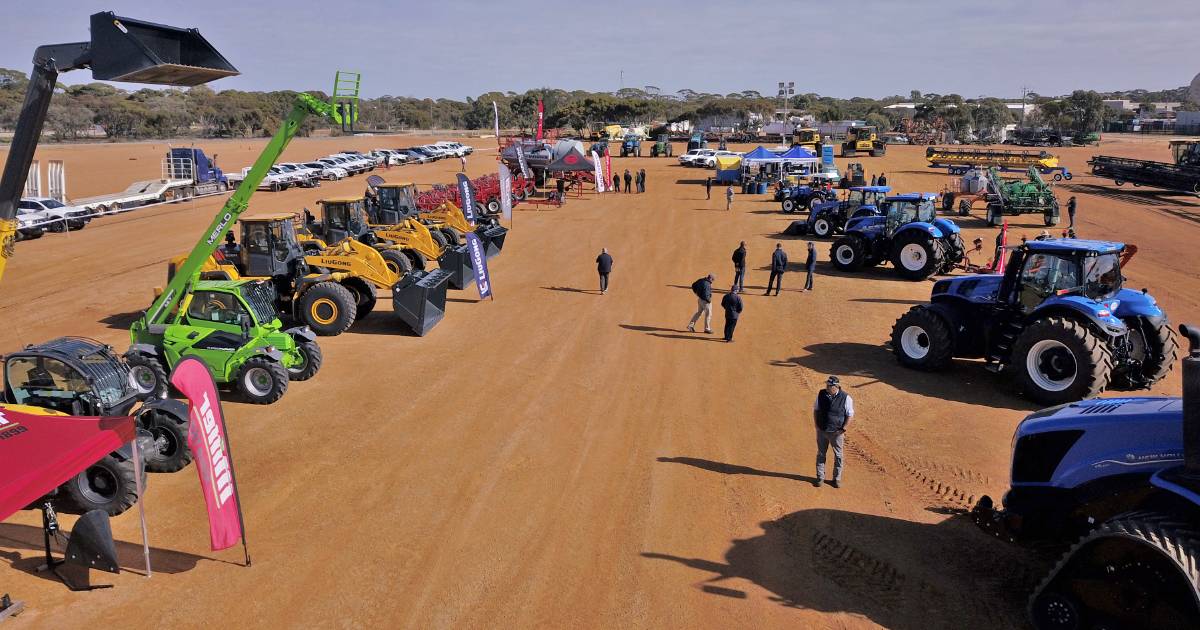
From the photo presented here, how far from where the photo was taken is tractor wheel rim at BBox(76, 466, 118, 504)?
7820mm

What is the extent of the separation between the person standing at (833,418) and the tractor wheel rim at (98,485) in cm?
760

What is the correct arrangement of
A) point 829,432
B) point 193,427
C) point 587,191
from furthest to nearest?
point 587,191
point 829,432
point 193,427

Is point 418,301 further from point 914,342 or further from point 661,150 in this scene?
point 661,150

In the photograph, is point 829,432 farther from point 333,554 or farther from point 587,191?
point 587,191

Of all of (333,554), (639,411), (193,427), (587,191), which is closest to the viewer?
(193,427)

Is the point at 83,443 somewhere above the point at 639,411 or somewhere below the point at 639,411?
above

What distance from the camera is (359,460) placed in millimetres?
9070

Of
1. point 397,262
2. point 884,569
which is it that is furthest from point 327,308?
point 884,569

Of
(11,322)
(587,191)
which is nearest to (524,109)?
(587,191)

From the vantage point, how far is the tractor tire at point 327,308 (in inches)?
561

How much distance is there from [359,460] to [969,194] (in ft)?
95.6

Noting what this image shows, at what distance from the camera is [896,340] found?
12.3 metres

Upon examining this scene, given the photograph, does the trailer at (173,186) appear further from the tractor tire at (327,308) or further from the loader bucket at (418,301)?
the loader bucket at (418,301)

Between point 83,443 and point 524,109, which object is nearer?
point 83,443
